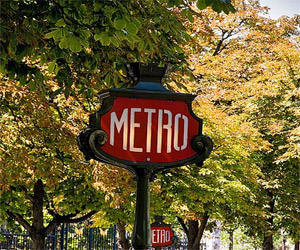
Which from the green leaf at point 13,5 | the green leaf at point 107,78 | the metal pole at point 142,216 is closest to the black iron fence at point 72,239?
the green leaf at point 107,78

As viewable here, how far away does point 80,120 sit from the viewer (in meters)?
11.7

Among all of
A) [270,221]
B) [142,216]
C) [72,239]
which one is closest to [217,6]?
[142,216]

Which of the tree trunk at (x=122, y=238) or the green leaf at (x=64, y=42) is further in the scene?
the tree trunk at (x=122, y=238)

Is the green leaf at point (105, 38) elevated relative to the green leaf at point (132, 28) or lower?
elevated

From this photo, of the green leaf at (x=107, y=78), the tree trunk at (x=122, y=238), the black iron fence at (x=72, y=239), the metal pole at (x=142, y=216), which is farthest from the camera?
the black iron fence at (x=72, y=239)

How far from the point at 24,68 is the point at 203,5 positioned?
115 inches

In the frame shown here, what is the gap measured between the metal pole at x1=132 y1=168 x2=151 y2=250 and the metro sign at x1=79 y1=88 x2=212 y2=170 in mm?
118

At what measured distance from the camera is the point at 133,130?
334cm

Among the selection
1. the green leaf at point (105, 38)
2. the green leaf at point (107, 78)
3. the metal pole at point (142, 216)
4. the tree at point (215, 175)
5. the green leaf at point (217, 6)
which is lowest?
the metal pole at point (142, 216)

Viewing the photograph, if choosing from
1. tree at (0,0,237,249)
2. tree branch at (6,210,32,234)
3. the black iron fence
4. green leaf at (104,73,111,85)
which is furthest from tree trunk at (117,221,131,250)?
green leaf at (104,73,111,85)

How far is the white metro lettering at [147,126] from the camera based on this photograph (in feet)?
11.0

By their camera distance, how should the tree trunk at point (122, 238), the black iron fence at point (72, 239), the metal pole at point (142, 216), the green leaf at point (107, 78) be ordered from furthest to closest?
1. the black iron fence at point (72, 239)
2. the tree trunk at point (122, 238)
3. the green leaf at point (107, 78)
4. the metal pole at point (142, 216)

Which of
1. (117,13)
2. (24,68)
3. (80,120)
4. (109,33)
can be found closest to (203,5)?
(117,13)

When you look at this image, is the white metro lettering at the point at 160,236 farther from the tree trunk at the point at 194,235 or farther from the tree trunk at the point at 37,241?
the tree trunk at the point at 194,235
